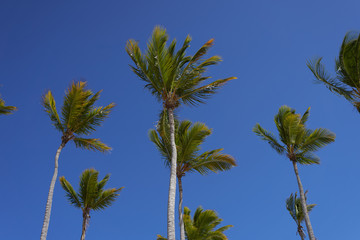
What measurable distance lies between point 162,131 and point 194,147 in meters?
2.31

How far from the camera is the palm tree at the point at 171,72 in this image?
10.9m

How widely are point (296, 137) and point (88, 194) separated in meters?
11.7

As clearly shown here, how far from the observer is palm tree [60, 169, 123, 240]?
57.1 feet

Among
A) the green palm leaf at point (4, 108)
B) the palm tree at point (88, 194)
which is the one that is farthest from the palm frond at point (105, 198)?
the green palm leaf at point (4, 108)

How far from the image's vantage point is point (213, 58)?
11.7 meters

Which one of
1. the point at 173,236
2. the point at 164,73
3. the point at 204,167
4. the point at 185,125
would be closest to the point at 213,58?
the point at 164,73

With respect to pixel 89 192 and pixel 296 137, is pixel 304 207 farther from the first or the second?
pixel 89 192

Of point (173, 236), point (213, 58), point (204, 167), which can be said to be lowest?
point (173, 236)

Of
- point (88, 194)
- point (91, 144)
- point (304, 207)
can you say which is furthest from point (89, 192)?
point (304, 207)

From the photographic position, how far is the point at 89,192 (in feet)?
57.5

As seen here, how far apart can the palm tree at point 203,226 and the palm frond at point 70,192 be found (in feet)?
20.1

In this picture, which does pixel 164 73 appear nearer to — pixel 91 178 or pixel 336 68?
pixel 336 68

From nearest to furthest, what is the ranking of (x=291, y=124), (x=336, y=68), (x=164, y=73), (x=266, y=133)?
(x=164, y=73)
(x=336, y=68)
(x=291, y=124)
(x=266, y=133)

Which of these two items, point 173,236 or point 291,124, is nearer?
point 173,236
